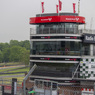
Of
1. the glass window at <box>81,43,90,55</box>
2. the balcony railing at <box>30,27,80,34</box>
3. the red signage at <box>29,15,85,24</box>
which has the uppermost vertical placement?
the red signage at <box>29,15,85,24</box>

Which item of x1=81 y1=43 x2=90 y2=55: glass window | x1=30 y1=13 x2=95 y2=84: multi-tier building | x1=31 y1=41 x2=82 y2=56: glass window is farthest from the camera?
x1=81 y1=43 x2=90 y2=55: glass window

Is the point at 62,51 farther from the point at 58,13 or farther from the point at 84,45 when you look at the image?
the point at 58,13

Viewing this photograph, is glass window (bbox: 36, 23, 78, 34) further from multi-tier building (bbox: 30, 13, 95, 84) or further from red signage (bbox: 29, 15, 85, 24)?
red signage (bbox: 29, 15, 85, 24)

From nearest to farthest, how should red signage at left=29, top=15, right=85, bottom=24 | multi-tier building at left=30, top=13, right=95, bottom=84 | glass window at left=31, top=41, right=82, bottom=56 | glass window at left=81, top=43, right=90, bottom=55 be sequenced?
multi-tier building at left=30, top=13, right=95, bottom=84, glass window at left=31, top=41, right=82, bottom=56, red signage at left=29, top=15, right=85, bottom=24, glass window at left=81, top=43, right=90, bottom=55

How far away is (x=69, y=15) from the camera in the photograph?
2494 centimetres

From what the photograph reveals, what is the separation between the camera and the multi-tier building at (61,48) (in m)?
23.6

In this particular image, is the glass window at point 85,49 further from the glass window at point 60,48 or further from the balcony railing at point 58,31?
the balcony railing at point 58,31

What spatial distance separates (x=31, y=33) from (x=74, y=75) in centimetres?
611

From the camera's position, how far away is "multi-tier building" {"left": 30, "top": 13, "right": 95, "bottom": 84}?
23.6 meters

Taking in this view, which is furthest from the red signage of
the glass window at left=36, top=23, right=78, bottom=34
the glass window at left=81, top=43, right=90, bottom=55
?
the glass window at left=81, top=43, right=90, bottom=55

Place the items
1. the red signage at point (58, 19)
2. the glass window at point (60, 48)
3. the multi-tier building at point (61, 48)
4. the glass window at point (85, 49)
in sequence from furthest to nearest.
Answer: the glass window at point (85, 49) → the red signage at point (58, 19) → the glass window at point (60, 48) → the multi-tier building at point (61, 48)

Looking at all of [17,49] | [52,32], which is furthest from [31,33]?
[17,49]

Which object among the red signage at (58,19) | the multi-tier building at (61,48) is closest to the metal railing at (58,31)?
the multi-tier building at (61,48)

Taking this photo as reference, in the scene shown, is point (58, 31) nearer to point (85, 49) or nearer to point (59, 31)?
point (59, 31)
